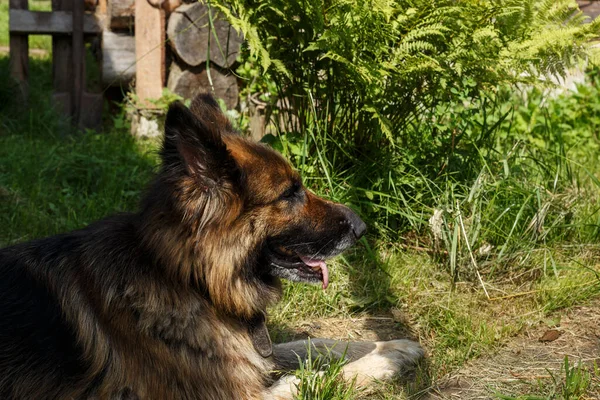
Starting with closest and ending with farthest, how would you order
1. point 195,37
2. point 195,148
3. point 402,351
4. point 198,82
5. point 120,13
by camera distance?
point 195,148 < point 402,351 < point 195,37 < point 120,13 < point 198,82

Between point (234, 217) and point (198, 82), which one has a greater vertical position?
point (234, 217)

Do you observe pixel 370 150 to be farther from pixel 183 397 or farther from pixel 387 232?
pixel 183 397

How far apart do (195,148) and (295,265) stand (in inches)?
31.7

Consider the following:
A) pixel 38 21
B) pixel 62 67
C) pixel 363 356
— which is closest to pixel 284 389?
pixel 363 356

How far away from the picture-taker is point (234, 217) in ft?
9.94

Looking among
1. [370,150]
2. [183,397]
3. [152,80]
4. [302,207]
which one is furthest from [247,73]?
[183,397]

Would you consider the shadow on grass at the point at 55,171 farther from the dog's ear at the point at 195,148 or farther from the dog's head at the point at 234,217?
the dog's ear at the point at 195,148

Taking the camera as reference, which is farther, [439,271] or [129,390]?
[439,271]

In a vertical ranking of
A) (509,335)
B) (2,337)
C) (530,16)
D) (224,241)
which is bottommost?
(509,335)

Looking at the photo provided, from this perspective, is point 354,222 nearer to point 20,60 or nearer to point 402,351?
point 402,351

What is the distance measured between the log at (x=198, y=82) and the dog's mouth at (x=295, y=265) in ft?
12.6

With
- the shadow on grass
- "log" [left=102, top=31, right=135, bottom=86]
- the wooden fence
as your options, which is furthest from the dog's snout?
the wooden fence

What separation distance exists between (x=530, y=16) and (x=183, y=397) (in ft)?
10.00

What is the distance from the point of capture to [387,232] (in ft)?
15.7
